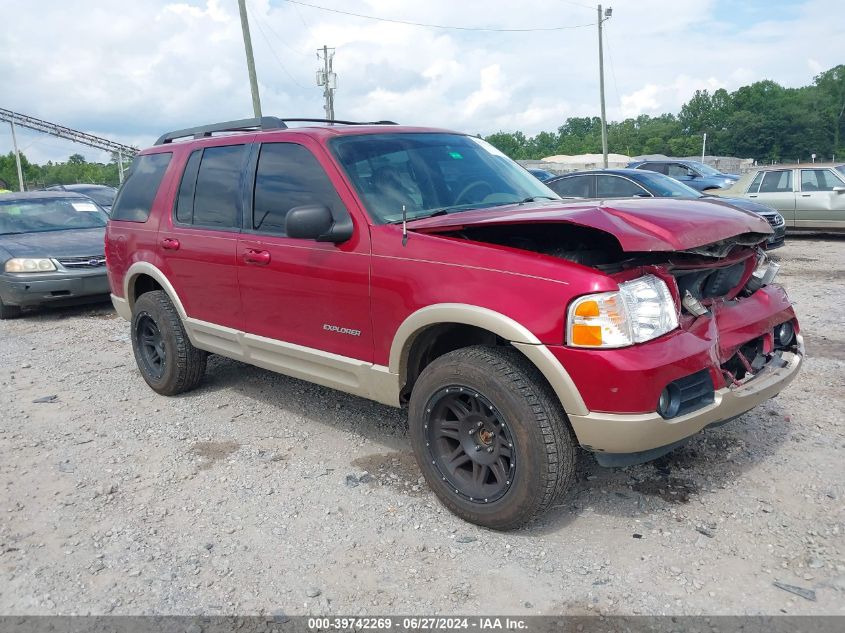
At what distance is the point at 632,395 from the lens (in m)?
2.71

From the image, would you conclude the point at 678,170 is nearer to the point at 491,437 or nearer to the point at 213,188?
the point at 213,188

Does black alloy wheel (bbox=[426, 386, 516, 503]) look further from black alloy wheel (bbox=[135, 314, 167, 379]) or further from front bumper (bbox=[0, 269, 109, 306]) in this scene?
front bumper (bbox=[0, 269, 109, 306])

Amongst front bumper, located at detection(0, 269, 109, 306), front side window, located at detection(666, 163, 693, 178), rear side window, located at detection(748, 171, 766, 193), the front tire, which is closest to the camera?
the front tire

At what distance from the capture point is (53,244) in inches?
346

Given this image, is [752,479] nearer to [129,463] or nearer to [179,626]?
[179,626]

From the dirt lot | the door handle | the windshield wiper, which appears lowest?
the dirt lot

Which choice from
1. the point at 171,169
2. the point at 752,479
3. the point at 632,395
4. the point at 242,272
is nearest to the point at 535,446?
the point at 632,395

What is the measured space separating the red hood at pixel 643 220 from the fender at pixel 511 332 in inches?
16.4

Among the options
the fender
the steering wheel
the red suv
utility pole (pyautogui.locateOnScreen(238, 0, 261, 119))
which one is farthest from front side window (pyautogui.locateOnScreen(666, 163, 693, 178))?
the fender

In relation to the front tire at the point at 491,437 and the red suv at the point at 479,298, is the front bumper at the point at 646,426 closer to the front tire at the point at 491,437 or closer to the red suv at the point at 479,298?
the red suv at the point at 479,298

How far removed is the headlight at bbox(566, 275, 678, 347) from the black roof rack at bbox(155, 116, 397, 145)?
2.37 meters

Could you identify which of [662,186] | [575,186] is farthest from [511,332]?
[575,186]

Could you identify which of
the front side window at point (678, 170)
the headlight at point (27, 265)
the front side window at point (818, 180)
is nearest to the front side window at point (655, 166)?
the front side window at point (678, 170)

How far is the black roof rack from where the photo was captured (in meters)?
4.45
